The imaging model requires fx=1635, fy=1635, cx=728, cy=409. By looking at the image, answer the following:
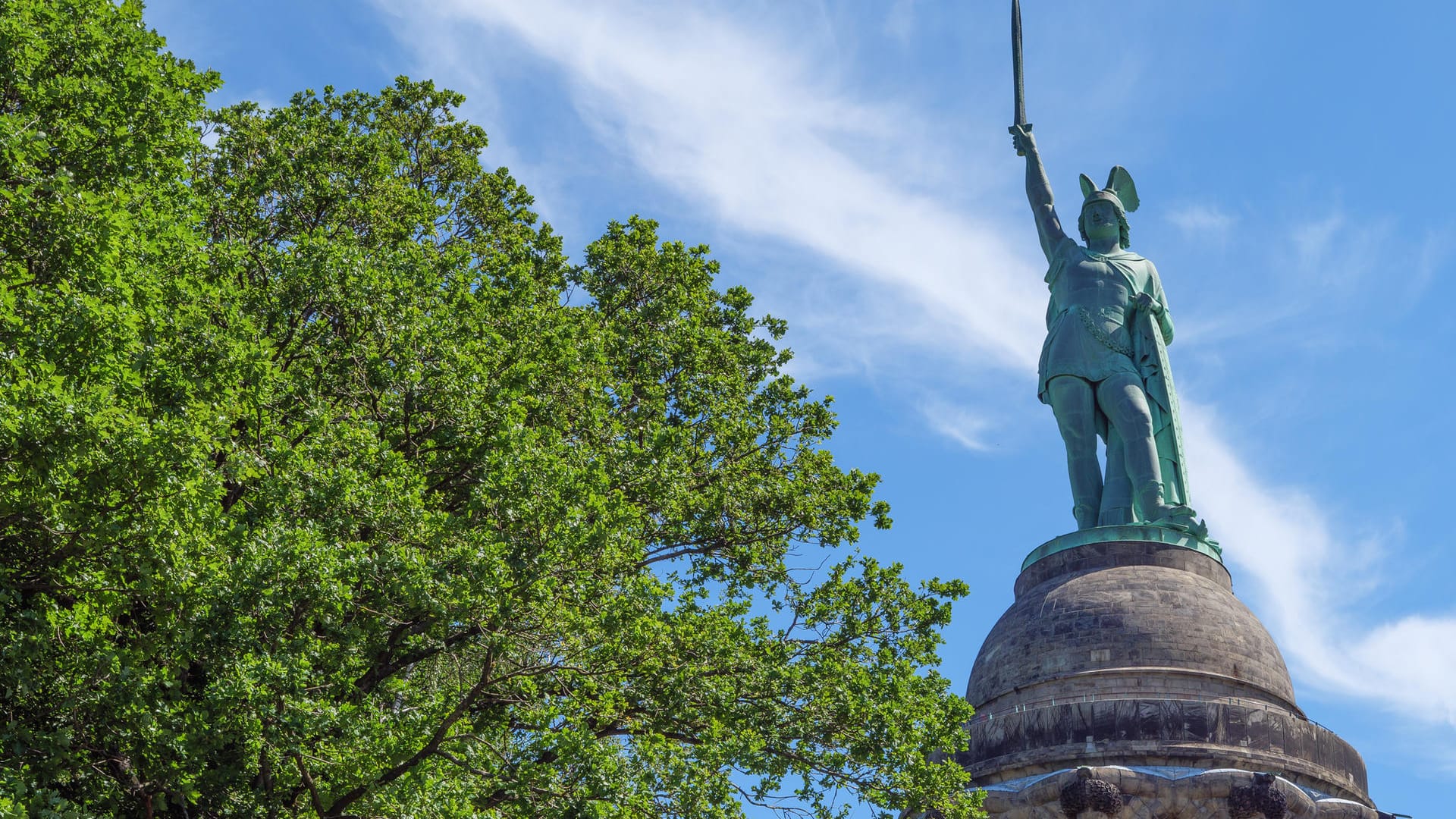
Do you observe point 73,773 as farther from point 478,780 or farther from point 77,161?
point 77,161

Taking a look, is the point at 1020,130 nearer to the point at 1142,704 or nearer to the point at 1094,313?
the point at 1094,313

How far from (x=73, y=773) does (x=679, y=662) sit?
5.34 m

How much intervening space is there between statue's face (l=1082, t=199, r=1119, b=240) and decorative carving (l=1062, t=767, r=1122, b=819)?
11323mm

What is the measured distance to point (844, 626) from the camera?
16906 mm

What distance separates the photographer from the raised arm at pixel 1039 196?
2981cm

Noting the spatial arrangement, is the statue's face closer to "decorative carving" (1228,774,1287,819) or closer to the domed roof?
the domed roof

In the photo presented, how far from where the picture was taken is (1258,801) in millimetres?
21047

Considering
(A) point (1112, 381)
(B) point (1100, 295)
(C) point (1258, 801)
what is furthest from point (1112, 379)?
(C) point (1258, 801)

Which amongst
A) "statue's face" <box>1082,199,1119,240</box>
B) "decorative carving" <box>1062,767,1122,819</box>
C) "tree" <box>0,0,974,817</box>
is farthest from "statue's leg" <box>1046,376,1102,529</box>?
"tree" <box>0,0,974,817</box>

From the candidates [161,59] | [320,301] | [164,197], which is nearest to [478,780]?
[320,301]

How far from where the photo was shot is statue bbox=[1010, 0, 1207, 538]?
27.0 m

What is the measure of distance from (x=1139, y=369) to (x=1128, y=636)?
6141 millimetres

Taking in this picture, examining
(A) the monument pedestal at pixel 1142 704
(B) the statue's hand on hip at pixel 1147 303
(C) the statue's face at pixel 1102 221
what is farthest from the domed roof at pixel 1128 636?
(C) the statue's face at pixel 1102 221

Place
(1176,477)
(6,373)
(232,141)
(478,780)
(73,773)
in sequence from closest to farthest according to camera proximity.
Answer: (6,373) < (73,773) < (478,780) < (232,141) < (1176,477)
